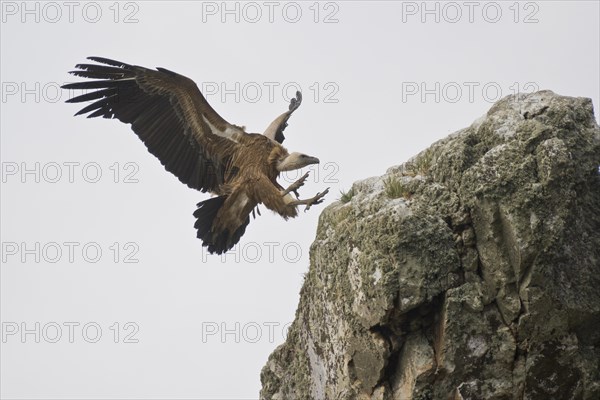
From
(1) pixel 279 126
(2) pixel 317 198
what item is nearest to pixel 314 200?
(2) pixel 317 198

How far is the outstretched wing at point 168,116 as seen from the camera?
1197 centimetres

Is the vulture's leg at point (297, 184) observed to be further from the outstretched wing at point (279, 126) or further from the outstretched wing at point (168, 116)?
the outstretched wing at point (279, 126)

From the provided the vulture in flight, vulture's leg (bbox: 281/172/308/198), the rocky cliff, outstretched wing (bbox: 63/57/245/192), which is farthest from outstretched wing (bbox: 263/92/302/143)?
the rocky cliff

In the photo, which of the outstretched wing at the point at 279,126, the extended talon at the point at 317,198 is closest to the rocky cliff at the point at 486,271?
the extended talon at the point at 317,198

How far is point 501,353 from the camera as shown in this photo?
306 inches

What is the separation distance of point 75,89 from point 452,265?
250 inches

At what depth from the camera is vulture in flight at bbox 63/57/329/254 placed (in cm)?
1181

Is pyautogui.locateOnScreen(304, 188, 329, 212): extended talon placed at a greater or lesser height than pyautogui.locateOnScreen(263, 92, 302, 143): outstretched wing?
lesser

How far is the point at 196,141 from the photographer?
1214cm

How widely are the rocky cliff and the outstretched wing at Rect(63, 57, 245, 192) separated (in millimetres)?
3868

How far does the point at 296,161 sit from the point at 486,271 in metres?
4.05

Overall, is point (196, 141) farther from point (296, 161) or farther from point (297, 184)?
point (297, 184)

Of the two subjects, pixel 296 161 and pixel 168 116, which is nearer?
pixel 296 161

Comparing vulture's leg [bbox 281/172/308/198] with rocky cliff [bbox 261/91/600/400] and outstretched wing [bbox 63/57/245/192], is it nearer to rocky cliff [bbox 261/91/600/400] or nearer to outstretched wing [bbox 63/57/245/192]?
outstretched wing [bbox 63/57/245/192]
